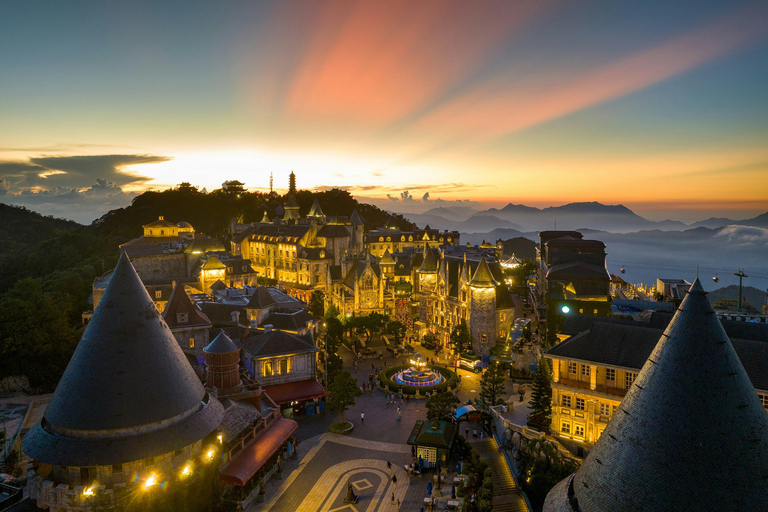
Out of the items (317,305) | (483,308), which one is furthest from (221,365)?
(317,305)

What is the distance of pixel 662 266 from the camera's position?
110375 millimetres

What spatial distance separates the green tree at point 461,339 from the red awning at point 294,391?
18.0 metres

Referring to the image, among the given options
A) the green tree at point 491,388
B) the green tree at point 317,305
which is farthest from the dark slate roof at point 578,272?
the green tree at point 317,305

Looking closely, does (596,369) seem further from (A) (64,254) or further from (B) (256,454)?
(A) (64,254)

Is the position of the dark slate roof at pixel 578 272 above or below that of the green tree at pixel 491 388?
above

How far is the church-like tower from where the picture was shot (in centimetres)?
1561

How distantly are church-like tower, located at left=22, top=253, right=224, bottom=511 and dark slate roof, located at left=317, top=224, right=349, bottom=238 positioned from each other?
63.8 metres

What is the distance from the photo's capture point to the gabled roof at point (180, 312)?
120ft

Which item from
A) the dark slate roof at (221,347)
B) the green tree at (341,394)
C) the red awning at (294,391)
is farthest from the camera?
the red awning at (294,391)

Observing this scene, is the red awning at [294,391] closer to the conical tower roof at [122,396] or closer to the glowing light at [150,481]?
the conical tower roof at [122,396]

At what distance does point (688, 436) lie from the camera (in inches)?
355

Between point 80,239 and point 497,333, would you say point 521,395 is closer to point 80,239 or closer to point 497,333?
point 497,333

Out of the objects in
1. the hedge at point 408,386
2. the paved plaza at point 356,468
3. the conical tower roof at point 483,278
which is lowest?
the paved plaza at point 356,468

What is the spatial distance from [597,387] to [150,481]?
24.6 meters
